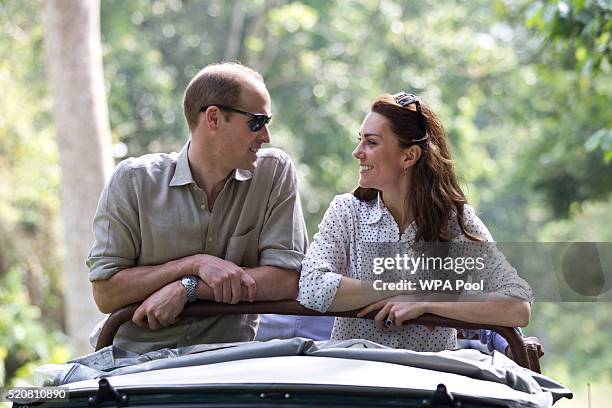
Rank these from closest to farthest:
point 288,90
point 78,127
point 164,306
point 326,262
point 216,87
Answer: point 164,306
point 326,262
point 216,87
point 78,127
point 288,90

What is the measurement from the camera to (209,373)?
8.34 ft

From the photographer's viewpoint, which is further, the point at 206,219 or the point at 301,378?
the point at 206,219

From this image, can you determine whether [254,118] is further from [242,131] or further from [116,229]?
[116,229]

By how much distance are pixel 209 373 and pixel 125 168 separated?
1.19m

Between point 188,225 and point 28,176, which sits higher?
point 28,176

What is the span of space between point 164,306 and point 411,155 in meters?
0.95

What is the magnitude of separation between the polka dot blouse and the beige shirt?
5.4 inches

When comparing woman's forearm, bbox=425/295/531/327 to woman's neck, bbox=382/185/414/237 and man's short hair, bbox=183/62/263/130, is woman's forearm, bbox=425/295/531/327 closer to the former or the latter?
woman's neck, bbox=382/185/414/237

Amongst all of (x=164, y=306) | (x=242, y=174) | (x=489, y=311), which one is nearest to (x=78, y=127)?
(x=242, y=174)

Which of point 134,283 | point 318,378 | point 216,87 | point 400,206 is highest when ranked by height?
point 216,87

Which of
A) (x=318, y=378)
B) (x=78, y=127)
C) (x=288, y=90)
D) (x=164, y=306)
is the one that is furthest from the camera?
(x=288, y=90)

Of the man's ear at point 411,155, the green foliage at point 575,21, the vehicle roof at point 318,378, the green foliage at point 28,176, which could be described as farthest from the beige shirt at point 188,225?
the green foliage at point 28,176

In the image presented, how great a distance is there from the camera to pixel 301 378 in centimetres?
244

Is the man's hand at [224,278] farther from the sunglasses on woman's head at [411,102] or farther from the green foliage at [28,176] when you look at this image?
the green foliage at [28,176]
